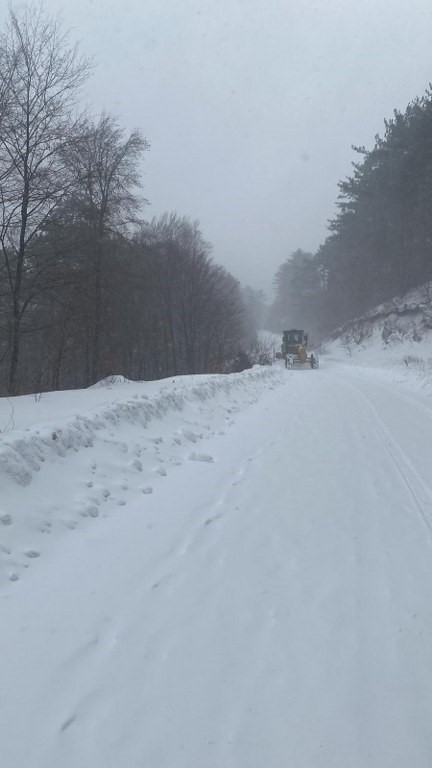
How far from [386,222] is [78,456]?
143 ft

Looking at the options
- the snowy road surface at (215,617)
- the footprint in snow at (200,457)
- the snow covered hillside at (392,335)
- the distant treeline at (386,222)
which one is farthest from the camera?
the distant treeline at (386,222)

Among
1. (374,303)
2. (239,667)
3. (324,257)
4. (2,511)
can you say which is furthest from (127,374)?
(324,257)

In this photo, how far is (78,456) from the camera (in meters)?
6.32

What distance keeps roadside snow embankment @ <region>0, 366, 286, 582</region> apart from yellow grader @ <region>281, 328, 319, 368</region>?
27.2 meters

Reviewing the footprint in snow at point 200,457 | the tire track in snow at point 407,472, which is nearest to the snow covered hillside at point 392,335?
the tire track in snow at point 407,472

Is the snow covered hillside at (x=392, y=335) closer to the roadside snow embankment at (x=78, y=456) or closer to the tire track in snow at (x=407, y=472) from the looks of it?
the tire track in snow at (x=407, y=472)

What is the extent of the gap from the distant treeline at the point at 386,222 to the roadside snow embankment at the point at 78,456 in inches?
1341

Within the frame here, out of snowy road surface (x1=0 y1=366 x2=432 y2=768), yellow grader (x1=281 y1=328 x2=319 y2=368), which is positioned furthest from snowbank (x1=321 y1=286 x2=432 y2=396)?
snowy road surface (x1=0 y1=366 x2=432 y2=768)

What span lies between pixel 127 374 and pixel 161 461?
2268cm

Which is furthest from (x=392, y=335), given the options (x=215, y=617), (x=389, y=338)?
(x=215, y=617)

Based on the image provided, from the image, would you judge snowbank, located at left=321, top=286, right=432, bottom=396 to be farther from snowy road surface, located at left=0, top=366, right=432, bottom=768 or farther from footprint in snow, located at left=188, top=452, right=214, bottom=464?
snowy road surface, located at left=0, top=366, right=432, bottom=768

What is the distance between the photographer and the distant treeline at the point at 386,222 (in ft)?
123

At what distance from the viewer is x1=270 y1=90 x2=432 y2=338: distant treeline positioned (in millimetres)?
37406

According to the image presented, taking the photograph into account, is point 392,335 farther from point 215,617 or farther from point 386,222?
point 215,617
